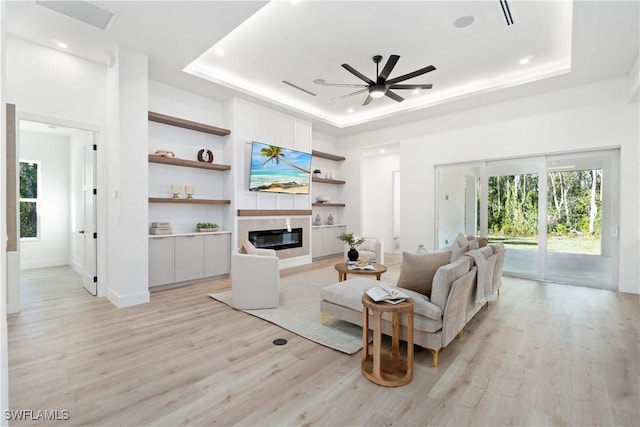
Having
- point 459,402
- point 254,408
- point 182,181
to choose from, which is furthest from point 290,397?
point 182,181

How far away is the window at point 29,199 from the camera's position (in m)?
6.36

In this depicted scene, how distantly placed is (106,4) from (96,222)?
289cm

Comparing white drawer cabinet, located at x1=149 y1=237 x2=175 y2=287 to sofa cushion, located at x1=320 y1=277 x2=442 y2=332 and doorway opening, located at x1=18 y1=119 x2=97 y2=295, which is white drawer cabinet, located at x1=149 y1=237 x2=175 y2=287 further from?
sofa cushion, located at x1=320 y1=277 x2=442 y2=332

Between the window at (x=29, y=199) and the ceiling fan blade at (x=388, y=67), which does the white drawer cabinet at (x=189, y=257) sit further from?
the window at (x=29, y=199)

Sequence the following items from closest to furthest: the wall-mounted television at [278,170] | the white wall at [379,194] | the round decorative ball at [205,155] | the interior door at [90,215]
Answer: the interior door at [90,215] → the round decorative ball at [205,155] → the wall-mounted television at [278,170] → the white wall at [379,194]

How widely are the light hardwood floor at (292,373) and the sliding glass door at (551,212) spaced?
1.58m

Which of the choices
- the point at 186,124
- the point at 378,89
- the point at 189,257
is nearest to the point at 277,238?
the point at 189,257

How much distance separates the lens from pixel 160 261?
4617 millimetres

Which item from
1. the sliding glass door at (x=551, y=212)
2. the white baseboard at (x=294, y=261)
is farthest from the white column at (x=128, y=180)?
the sliding glass door at (x=551, y=212)

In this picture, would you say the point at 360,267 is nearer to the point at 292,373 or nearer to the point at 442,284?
the point at 442,284

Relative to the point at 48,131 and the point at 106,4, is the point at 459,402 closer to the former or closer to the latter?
the point at 106,4

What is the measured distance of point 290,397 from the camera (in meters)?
2.04

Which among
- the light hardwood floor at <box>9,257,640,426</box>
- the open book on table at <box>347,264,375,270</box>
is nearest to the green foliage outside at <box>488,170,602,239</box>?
the light hardwood floor at <box>9,257,640,426</box>

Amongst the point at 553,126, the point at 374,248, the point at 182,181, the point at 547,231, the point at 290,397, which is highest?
the point at 553,126
